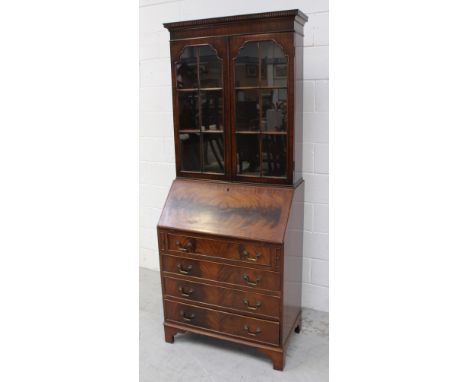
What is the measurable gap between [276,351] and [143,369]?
73 cm

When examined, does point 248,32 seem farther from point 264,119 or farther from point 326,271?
point 326,271

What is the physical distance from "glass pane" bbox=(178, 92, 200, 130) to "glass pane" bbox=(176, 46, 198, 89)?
2.0 inches

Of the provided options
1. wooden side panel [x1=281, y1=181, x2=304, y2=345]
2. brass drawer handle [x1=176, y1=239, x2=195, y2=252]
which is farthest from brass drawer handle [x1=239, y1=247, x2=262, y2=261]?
brass drawer handle [x1=176, y1=239, x2=195, y2=252]

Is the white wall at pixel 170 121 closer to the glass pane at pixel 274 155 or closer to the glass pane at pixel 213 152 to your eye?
the glass pane at pixel 274 155

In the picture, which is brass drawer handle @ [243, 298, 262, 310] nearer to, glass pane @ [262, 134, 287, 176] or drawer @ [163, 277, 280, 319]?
drawer @ [163, 277, 280, 319]

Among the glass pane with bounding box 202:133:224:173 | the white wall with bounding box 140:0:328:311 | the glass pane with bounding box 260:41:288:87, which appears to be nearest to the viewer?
the glass pane with bounding box 260:41:288:87

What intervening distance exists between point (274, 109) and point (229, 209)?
593 millimetres

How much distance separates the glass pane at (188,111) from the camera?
242 cm

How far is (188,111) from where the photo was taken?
2445 mm

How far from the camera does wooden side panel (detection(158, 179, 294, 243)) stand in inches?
86.5

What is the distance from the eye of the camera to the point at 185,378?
2.23 metres

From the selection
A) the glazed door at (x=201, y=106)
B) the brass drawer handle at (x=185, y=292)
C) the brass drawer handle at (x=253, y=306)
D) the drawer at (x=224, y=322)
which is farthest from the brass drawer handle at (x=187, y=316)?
the glazed door at (x=201, y=106)

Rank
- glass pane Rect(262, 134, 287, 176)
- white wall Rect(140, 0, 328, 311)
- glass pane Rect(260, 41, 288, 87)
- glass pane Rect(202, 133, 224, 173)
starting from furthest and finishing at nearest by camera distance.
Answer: white wall Rect(140, 0, 328, 311) → glass pane Rect(202, 133, 224, 173) → glass pane Rect(262, 134, 287, 176) → glass pane Rect(260, 41, 288, 87)

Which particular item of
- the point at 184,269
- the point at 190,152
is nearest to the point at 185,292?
the point at 184,269
